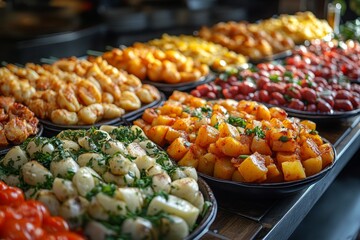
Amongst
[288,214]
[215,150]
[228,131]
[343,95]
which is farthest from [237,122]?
[343,95]

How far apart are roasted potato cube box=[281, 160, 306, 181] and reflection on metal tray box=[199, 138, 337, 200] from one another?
2 centimetres

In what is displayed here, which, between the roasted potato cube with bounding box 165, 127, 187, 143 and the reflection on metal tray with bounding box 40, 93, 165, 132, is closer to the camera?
the roasted potato cube with bounding box 165, 127, 187, 143

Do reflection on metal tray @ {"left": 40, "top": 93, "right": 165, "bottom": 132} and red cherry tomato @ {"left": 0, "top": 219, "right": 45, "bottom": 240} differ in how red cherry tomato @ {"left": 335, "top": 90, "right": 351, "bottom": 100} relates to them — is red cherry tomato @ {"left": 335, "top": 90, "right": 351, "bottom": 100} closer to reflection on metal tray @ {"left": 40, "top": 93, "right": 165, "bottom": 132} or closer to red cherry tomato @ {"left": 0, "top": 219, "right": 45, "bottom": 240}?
reflection on metal tray @ {"left": 40, "top": 93, "right": 165, "bottom": 132}

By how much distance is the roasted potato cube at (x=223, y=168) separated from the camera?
6.97 feet

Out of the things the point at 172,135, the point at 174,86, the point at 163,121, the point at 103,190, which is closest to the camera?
the point at 103,190

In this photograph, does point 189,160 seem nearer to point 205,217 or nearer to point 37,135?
point 205,217

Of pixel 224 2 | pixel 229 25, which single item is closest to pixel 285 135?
pixel 229 25

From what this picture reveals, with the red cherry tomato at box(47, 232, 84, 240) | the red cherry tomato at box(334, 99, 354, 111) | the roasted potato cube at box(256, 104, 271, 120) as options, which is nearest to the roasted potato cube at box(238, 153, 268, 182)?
the roasted potato cube at box(256, 104, 271, 120)

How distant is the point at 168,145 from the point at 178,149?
22cm

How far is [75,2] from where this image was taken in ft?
22.9

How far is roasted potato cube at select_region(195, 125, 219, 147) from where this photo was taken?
2232 millimetres

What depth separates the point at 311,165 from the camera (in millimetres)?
2176

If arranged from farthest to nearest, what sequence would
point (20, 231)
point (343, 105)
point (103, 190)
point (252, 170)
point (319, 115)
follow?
point (343, 105), point (319, 115), point (252, 170), point (103, 190), point (20, 231)

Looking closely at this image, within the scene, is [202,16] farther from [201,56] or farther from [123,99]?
[123,99]
